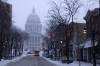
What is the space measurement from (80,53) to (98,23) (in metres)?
26.6

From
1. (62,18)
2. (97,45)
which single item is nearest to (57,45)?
(62,18)

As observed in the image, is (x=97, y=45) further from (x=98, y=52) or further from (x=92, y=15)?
(x=92, y=15)

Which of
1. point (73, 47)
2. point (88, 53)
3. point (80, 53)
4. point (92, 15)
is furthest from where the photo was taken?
point (73, 47)

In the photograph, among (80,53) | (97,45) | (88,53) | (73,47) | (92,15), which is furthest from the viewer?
(73,47)

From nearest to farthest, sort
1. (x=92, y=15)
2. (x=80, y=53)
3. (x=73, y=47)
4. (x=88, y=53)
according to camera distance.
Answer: (x=92, y=15)
(x=88, y=53)
(x=80, y=53)
(x=73, y=47)

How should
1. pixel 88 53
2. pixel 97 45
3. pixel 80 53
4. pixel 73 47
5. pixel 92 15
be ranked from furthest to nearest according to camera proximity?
pixel 73 47 < pixel 80 53 < pixel 88 53 < pixel 92 15 < pixel 97 45

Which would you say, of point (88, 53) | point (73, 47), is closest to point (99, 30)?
point (88, 53)

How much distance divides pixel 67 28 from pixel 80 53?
20.6 metres

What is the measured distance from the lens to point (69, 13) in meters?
65.2

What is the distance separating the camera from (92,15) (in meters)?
68.7

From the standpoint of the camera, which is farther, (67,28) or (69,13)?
(67,28)

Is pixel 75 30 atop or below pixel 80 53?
atop

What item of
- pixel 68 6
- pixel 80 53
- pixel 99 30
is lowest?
pixel 80 53

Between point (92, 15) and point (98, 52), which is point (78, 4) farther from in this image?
point (98, 52)
